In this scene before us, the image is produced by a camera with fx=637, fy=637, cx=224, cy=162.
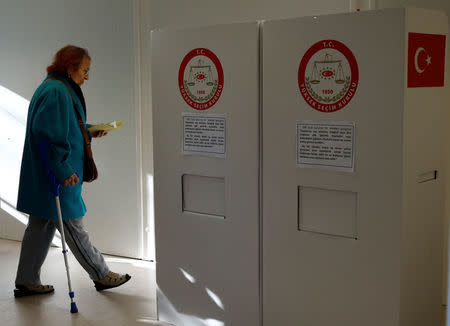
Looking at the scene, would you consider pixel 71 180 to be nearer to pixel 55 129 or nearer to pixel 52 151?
pixel 52 151

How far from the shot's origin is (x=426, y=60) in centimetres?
270

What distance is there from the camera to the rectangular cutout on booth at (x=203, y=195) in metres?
3.18

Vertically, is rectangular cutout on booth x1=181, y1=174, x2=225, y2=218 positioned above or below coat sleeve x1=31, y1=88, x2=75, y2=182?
below

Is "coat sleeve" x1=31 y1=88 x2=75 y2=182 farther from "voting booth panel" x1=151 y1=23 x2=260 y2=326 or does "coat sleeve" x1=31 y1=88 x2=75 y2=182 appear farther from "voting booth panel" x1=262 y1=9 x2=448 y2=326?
"voting booth panel" x1=262 y1=9 x2=448 y2=326

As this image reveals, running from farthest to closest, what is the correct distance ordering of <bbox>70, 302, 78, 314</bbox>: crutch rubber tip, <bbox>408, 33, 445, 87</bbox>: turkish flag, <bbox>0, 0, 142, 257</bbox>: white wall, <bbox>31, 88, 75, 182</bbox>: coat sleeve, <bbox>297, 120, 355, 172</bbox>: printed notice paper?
<bbox>0, 0, 142, 257</bbox>: white wall < <bbox>70, 302, 78, 314</bbox>: crutch rubber tip < <bbox>31, 88, 75, 182</bbox>: coat sleeve < <bbox>297, 120, 355, 172</bbox>: printed notice paper < <bbox>408, 33, 445, 87</bbox>: turkish flag

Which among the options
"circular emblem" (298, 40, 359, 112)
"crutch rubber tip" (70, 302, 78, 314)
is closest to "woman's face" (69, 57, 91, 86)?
"crutch rubber tip" (70, 302, 78, 314)

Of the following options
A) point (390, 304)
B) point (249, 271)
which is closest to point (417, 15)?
point (390, 304)

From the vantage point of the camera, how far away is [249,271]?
312 centimetres

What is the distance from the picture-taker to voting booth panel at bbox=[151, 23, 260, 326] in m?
3.02

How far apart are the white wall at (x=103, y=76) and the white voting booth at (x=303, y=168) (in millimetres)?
1286

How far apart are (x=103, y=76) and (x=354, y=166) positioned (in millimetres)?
2522

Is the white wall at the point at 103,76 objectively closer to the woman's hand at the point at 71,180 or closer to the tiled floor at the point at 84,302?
the tiled floor at the point at 84,302

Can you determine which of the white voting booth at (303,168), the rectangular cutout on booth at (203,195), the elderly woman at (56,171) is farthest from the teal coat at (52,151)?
the rectangular cutout on booth at (203,195)

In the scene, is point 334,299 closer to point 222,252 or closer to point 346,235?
point 346,235
